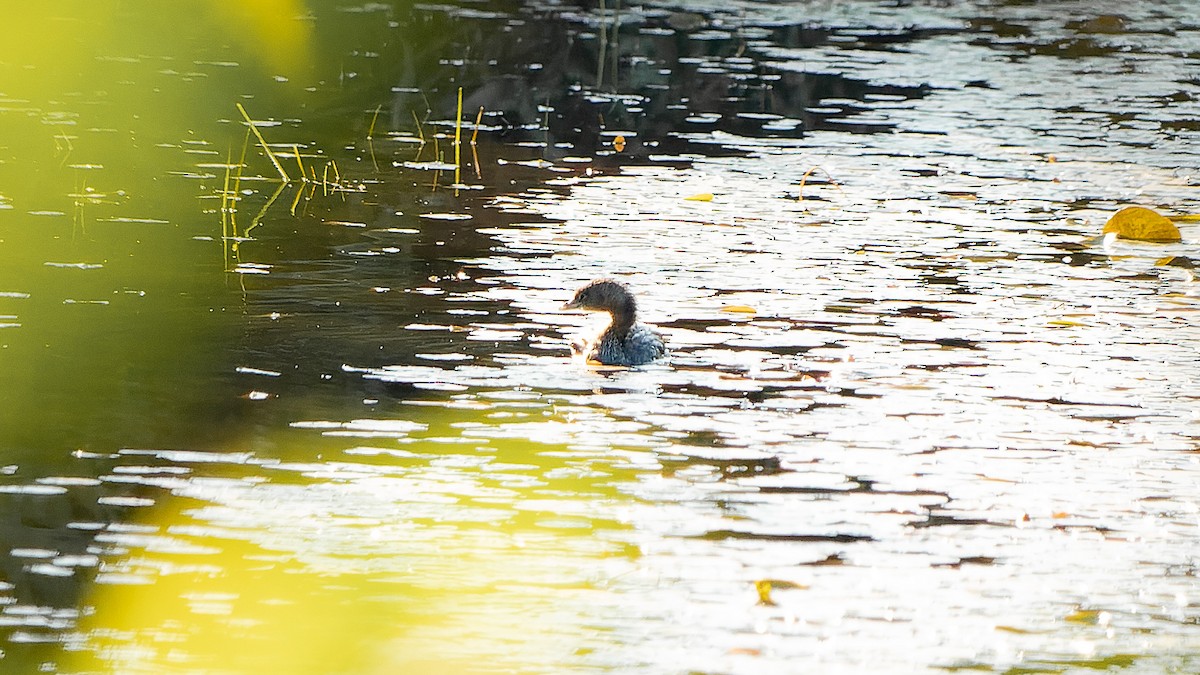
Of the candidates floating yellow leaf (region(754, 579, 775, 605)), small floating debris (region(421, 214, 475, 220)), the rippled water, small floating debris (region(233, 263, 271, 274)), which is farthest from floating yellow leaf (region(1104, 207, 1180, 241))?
floating yellow leaf (region(754, 579, 775, 605))

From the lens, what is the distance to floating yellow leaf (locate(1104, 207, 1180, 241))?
12250 mm

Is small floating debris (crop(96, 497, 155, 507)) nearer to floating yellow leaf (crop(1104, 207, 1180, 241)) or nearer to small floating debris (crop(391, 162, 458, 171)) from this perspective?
floating yellow leaf (crop(1104, 207, 1180, 241))

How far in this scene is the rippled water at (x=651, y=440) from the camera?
19.0 feet

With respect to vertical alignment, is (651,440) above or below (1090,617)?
above

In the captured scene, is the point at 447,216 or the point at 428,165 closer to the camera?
the point at 447,216

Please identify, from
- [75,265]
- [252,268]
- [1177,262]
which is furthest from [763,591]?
[1177,262]

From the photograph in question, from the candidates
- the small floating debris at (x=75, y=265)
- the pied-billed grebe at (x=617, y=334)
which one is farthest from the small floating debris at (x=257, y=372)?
the small floating debris at (x=75, y=265)

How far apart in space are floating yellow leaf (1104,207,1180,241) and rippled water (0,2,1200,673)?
0.71 feet

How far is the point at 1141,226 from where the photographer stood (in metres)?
12.3

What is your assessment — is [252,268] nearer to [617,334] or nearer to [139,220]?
[139,220]

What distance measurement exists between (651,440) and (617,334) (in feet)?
4.21

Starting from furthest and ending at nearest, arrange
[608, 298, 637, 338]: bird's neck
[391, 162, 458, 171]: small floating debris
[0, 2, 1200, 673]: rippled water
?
[391, 162, 458, 171]: small floating debris → [608, 298, 637, 338]: bird's neck → [0, 2, 1200, 673]: rippled water

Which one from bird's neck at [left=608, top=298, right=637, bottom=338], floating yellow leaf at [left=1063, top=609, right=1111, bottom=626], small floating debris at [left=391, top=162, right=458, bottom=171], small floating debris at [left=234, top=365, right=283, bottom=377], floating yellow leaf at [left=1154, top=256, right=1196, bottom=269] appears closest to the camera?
floating yellow leaf at [left=1063, top=609, right=1111, bottom=626]

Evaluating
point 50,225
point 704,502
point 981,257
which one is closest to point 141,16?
point 50,225
